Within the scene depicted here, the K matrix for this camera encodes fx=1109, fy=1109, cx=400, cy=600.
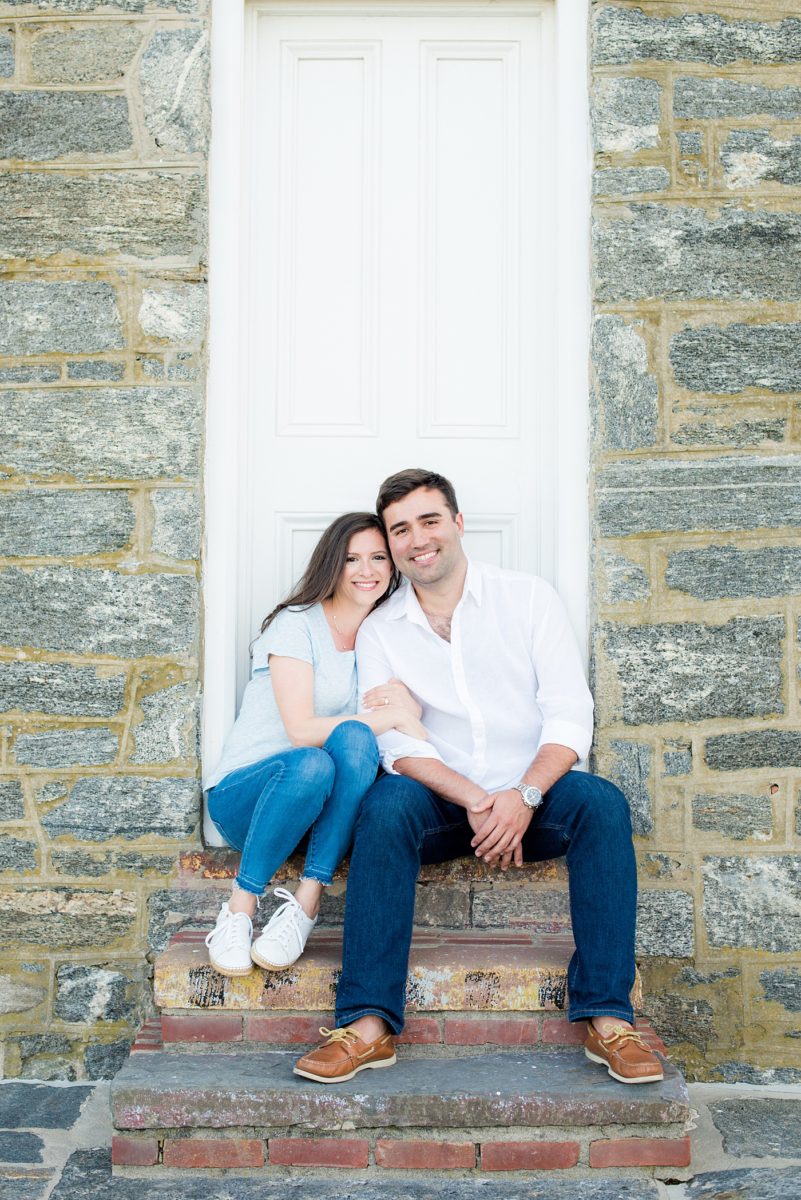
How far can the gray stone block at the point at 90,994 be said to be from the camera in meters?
2.99

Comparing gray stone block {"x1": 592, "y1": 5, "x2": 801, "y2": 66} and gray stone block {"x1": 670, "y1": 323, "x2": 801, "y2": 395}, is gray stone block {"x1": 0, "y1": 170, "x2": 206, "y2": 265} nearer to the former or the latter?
gray stone block {"x1": 592, "y1": 5, "x2": 801, "y2": 66}

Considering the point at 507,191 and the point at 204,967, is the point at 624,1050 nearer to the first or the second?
the point at 204,967

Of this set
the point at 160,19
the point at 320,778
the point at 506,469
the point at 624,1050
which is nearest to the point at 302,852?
the point at 320,778

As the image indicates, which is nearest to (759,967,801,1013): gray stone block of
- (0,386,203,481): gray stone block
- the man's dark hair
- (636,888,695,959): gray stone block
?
(636,888,695,959): gray stone block

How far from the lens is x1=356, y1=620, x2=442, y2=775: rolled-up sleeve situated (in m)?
2.80

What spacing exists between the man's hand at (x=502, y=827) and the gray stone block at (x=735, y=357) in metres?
1.23

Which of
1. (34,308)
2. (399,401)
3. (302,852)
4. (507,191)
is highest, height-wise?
(507,191)

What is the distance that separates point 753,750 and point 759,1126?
2.99ft

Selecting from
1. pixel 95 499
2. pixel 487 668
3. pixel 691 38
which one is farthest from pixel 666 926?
pixel 691 38

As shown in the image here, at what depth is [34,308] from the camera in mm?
3088

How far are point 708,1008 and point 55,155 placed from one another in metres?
2.93

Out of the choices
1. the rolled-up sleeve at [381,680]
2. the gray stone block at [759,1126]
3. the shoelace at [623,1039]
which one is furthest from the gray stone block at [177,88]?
the gray stone block at [759,1126]

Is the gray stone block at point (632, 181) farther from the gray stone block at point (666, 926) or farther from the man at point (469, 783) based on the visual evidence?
the gray stone block at point (666, 926)

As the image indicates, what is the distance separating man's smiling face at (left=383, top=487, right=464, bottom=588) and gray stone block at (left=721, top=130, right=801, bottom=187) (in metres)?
1.22
